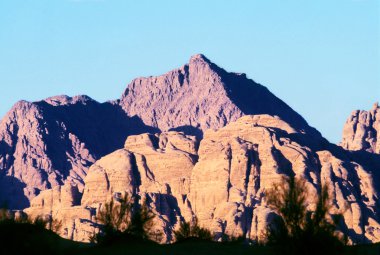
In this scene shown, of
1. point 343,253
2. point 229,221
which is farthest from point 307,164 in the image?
point 343,253

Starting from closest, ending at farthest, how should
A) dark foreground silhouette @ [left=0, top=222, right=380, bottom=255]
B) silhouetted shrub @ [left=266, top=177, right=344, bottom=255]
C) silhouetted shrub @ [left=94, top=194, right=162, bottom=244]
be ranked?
dark foreground silhouette @ [left=0, top=222, right=380, bottom=255]
silhouetted shrub @ [left=266, top=177, right=344, bottom=255]
silhouetted shrub @ [left=94, top=194, right=162, bottom=244]

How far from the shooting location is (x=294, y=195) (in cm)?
5406

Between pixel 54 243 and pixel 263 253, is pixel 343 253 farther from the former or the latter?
pixel 54 243

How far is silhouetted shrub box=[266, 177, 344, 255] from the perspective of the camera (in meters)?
49.3

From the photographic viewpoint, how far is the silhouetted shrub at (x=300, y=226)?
49.3m

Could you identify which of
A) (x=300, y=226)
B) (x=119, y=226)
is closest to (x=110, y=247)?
(x=119, y=226)

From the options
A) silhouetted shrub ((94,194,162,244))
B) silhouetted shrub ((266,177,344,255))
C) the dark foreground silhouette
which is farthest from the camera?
silhouetted shrub ((94,194,162,244))

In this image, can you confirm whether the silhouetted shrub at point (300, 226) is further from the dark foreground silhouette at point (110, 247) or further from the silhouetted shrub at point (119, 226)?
the silhouetted shrub at point (119, 226)

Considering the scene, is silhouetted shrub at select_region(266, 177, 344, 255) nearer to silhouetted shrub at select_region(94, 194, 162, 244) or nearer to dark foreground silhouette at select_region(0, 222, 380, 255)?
dark foreground silhouette at select_region(0, 222, 380, 255)

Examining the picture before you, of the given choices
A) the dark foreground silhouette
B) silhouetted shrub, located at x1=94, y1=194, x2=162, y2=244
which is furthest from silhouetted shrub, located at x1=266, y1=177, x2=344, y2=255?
silhouetted shrub, located at x1=94, y1=194, x2=162, y2=244

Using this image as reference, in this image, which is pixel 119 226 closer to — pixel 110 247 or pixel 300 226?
pixel 110 247

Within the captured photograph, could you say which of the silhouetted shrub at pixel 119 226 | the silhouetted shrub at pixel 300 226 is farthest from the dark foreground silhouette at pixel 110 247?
the silhouetted shrub at pixel 300 226

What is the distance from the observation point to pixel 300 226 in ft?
174

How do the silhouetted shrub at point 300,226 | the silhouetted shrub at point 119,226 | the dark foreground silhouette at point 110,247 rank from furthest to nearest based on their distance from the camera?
the silhouetted shrub at point 119,226 < the silhouetted shrub at point 300,226 < the dark foreground silhouette at point 110,247
